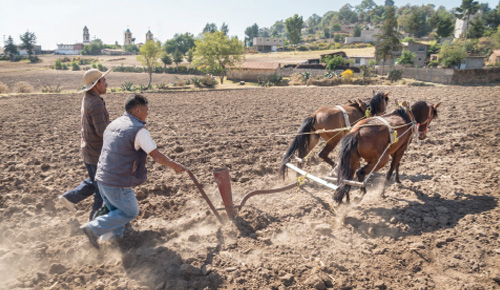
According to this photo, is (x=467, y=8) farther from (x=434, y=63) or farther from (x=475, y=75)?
(x=475, y=75)

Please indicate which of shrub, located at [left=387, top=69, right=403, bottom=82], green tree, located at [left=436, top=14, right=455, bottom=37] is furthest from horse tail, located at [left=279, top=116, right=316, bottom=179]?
green tree, located at [left=436, top=14, right=455, bottom=37]

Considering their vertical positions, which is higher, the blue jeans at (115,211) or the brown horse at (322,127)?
the brown horse at (322,127)

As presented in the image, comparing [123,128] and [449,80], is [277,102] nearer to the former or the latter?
[123,128]

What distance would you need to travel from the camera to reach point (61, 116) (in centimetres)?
1271

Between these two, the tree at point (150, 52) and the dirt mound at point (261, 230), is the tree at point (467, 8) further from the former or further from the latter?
the dirt mound at point (261, 230)

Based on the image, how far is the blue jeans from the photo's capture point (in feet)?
11.3

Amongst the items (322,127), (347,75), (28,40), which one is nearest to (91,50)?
(28,40)

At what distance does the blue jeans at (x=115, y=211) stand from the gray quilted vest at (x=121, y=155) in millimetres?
125

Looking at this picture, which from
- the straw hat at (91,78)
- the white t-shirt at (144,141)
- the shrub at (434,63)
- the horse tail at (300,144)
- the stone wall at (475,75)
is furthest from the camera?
the shrub at (434,63)

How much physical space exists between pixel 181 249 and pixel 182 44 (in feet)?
305

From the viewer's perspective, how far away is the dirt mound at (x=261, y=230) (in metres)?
3.37

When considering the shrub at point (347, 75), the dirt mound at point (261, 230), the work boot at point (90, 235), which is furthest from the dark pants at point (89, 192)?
the shrub at point (347, 75)

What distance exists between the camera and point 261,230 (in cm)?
433

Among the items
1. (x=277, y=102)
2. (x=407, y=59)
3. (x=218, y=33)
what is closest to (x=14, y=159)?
(x=277, y=102)
